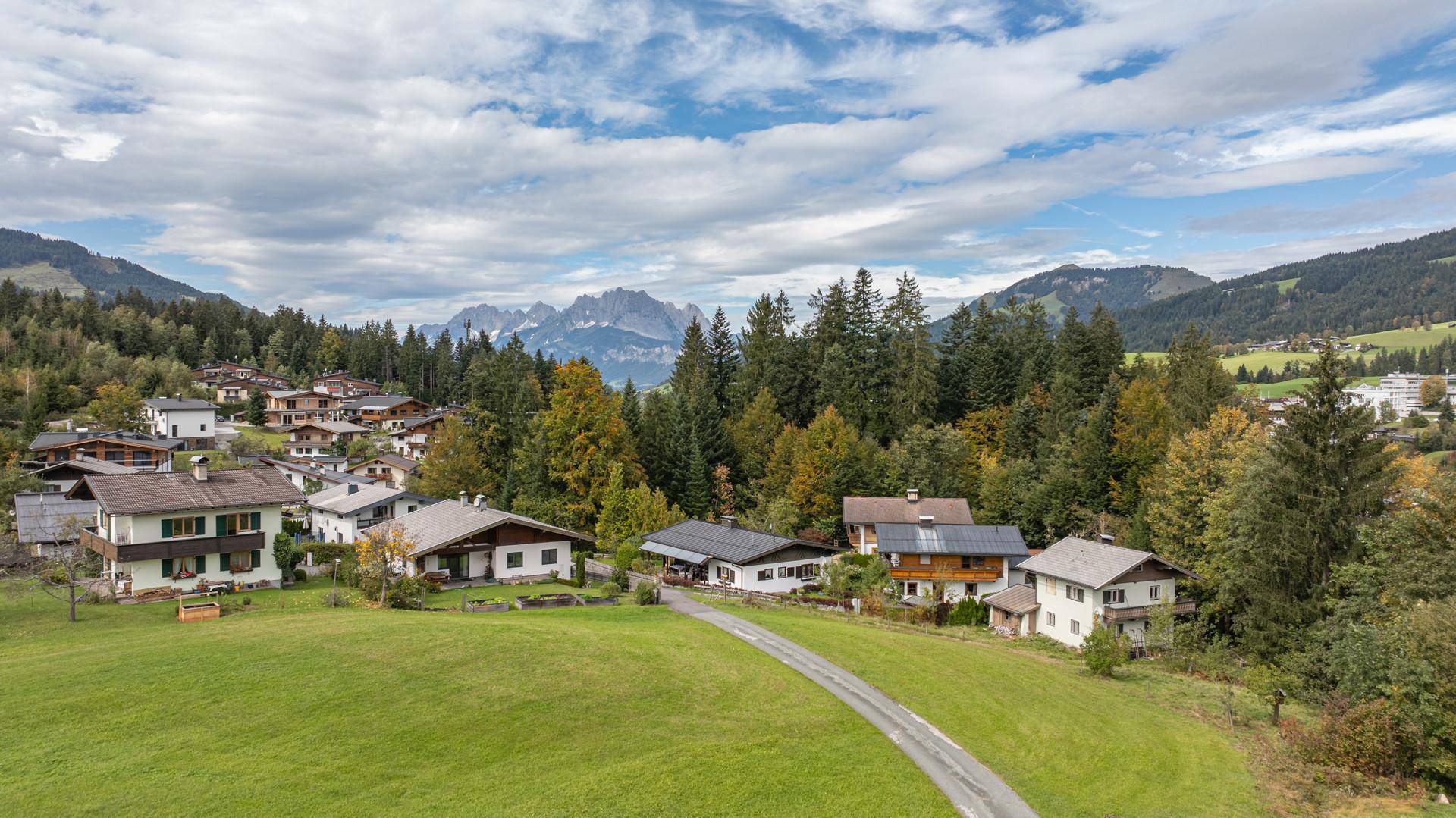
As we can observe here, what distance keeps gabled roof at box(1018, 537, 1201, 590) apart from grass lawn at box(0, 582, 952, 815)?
97.2 ft


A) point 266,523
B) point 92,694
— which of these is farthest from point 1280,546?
point 266,523

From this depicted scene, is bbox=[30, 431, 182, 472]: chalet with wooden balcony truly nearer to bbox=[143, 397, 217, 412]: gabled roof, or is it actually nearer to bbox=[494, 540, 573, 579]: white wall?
bbox=[143, 397, 217, 412]: gabled roof

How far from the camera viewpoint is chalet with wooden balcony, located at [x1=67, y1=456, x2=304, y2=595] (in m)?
38.4

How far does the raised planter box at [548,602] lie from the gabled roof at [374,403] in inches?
3773

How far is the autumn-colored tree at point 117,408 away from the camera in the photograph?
3780 inches

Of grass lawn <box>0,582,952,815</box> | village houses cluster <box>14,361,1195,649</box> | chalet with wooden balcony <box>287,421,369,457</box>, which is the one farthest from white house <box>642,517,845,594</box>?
chalet with wooden balcony <box>287,421,369,457</box>

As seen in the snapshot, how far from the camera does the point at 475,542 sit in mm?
48688

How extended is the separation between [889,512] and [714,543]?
17.8 meters

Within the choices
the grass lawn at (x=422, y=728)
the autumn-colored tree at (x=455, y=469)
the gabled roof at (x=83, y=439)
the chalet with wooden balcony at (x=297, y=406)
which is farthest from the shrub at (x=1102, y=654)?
the chalet with wooden balcony at (x=297, y=406)

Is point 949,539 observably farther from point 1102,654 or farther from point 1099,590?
point 1102,654

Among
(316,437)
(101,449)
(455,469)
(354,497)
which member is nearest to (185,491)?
(354,497)

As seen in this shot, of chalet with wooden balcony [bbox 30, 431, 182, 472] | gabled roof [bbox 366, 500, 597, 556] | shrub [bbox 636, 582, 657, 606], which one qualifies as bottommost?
shrub [bbox 636, 582, 657, 606]

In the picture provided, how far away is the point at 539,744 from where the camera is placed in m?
20.3

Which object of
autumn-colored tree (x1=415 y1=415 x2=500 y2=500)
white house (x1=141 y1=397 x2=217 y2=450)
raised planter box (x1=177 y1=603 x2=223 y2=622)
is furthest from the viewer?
white house (x1=141 y1=397 x2=217 y2=450)
